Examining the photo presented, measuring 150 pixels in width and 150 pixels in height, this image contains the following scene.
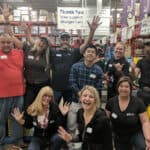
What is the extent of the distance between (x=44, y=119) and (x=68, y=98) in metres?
0.86

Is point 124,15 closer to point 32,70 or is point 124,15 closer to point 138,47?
point 138,47

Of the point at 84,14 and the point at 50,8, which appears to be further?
the point at 50,8

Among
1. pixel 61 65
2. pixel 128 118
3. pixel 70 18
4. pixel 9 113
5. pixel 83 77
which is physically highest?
pixel 70 18

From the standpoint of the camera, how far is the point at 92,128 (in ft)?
11.0

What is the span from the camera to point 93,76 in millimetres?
4148

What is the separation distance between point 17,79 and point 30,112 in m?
0.50

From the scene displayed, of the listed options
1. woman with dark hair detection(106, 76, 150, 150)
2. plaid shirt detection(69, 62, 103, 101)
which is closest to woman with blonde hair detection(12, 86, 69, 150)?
plaid shirt detection(69, 62, 103, 101)

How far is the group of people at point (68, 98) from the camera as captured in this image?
3.42 meters

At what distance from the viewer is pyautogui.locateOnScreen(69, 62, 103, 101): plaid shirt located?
13.6 ft

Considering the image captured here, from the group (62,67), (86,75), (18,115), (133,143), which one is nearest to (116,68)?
(86,75)

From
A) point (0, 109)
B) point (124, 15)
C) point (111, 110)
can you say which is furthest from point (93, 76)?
A: point (124, 15)

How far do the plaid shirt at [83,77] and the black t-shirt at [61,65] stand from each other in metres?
0.36

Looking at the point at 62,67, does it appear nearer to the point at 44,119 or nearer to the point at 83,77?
the point at 83,77

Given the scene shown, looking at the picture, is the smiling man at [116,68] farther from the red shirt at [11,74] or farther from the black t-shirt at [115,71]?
the red shirt at [11,74]
